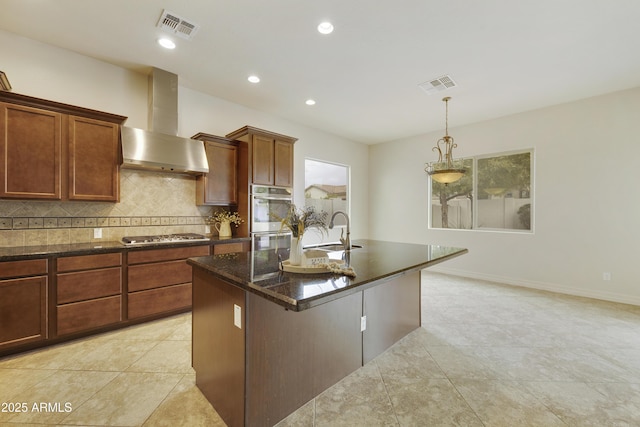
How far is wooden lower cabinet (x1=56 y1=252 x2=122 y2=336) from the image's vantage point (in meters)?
2.45

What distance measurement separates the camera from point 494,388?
1910 millimetres

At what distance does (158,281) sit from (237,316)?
204 centimetres

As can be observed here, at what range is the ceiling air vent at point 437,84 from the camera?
3412mm

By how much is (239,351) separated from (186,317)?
6.84 feet

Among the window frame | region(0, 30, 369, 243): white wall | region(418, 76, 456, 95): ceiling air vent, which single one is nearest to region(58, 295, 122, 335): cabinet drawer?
region(0, 30, 369, 243): white wall

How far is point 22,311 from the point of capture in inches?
89.2

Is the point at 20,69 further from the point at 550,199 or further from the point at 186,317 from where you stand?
the point at 550,199

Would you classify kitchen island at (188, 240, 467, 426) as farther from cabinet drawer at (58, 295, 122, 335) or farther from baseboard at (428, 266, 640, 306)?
baseboard at (428, 266, 640, 306)

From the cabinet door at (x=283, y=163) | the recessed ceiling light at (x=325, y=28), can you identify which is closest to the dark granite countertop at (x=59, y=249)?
the cabinet door at (x=283, y=163)

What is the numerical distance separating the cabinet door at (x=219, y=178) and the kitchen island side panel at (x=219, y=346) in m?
1.99

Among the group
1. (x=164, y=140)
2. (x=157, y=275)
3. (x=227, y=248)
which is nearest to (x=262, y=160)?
(x=164, y=140)

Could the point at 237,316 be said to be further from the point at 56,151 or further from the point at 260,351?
the point at 56,151

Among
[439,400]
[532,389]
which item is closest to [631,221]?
[532,389]

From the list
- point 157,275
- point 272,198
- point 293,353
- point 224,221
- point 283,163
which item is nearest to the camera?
point 293,353
